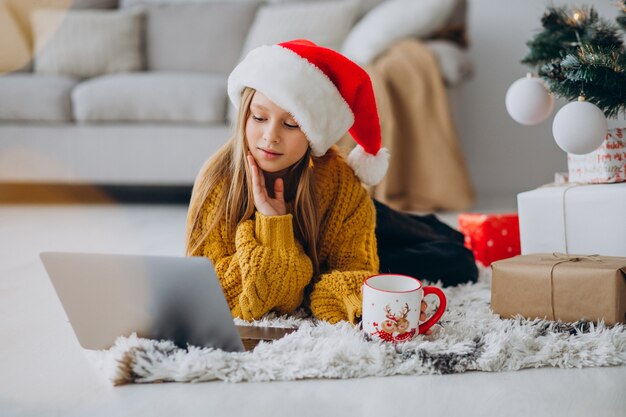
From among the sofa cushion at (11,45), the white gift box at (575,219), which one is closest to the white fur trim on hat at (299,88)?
the white gift box at (575,219)

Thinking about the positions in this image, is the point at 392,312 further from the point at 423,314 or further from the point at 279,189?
the point at 279,189

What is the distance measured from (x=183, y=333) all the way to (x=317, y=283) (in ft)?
0.97

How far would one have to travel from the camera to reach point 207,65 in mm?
2859

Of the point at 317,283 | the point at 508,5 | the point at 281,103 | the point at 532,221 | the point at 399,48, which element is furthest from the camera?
the point at 508,5

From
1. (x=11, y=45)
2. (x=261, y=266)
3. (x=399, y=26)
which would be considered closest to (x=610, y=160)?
(x=261, y=266)

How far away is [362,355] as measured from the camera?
1.05 meters

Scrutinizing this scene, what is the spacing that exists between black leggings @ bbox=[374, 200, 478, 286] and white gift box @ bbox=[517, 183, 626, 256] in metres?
0.15

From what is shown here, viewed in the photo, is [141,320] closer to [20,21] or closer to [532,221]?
[532,221]

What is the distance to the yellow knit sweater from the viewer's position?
3.92 feet

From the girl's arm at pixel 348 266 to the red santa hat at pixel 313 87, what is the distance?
167mm

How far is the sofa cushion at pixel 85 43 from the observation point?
282 centimetres

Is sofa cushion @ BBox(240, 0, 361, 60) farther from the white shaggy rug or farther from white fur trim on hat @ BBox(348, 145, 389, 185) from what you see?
the white shaggy rug

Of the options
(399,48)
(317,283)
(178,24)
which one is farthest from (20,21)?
(317,283)

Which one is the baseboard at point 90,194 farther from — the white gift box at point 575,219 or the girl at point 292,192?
the white gift box at point 575,219
